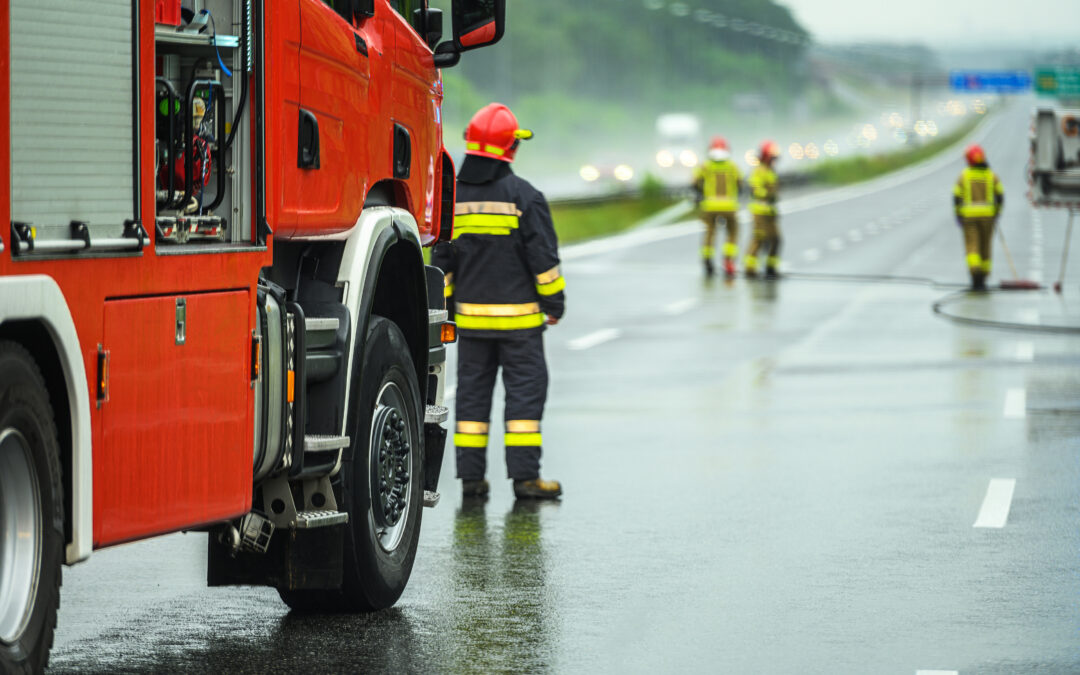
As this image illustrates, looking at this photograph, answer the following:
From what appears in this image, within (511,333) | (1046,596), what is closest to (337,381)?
(1046,596)

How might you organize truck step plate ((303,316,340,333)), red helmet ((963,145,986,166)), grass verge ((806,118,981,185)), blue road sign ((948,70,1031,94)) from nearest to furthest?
truck step plate ((303,316,340,333))
red helmet ((963,145,986,166))
grass verge ((806,118,981,185))
blue road sign ((948,70,1031,94))

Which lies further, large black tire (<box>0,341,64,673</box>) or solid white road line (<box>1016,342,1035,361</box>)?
solid white road line (<box>1016,342,1035,361</box>)

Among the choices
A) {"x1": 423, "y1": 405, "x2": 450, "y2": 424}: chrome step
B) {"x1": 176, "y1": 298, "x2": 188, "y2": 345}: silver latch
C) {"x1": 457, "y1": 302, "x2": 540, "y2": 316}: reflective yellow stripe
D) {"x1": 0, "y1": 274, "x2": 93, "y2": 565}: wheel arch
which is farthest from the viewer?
{"x1": 457, "y1": 302, "x2": 540, "y2": 316}: reflective yellow stripe

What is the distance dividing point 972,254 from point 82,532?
22.8m

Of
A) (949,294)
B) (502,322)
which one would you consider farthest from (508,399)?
(949,294)

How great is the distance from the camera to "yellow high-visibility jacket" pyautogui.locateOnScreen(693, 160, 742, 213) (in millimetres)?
29922

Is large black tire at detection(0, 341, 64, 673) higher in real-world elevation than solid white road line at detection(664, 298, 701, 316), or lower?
higher

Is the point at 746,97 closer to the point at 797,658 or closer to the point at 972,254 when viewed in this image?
the point at 972,254

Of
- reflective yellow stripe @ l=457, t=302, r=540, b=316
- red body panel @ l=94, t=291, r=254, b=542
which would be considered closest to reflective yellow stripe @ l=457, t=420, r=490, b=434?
reflective yellow stripe @ l=457, t=302, r=540, b=316

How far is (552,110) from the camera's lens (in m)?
112

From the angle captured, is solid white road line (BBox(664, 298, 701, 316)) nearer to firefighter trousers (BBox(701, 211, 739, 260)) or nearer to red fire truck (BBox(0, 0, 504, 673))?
firefighter trousers (BBox(701, 211, 739, 260))

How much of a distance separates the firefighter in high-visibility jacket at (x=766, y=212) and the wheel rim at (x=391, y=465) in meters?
21.5

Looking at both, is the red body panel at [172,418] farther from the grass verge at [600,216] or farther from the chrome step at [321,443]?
the grass verge at [600,216]

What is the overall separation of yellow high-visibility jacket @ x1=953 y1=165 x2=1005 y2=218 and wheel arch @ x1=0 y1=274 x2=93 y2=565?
76.2ft
